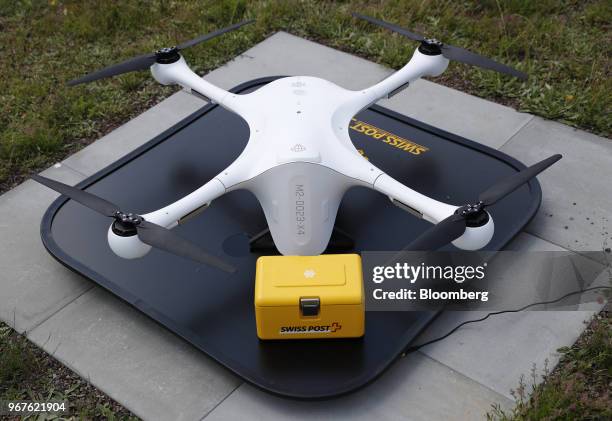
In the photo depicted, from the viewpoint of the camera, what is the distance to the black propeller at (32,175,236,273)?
16.0 ft

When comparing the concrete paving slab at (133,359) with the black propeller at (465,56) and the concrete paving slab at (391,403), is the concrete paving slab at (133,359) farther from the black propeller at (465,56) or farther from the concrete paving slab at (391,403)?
the black propeller at (465,56)

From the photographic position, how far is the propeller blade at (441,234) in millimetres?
5047

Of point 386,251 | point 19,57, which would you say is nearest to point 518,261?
point 386,251

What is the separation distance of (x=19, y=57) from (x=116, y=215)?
5.08 meters

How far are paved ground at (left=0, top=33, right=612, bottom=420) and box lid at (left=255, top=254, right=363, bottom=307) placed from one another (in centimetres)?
75

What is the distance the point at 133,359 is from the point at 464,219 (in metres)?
2.74

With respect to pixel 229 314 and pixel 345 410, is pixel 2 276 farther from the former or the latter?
pixel 345 410

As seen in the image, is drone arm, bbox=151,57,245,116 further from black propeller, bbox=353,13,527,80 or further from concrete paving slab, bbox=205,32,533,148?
black propeller, bbox=353,13,527,80

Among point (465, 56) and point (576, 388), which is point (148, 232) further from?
point (465, 56)

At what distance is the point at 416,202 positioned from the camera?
18.4ft

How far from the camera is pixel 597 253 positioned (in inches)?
250

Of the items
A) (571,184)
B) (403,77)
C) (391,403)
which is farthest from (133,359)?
(571,184)

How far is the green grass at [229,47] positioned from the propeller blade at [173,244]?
294 centimetres

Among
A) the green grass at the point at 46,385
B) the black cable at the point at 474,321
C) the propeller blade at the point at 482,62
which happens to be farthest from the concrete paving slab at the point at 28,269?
the propeller blade at the point at 482,62
